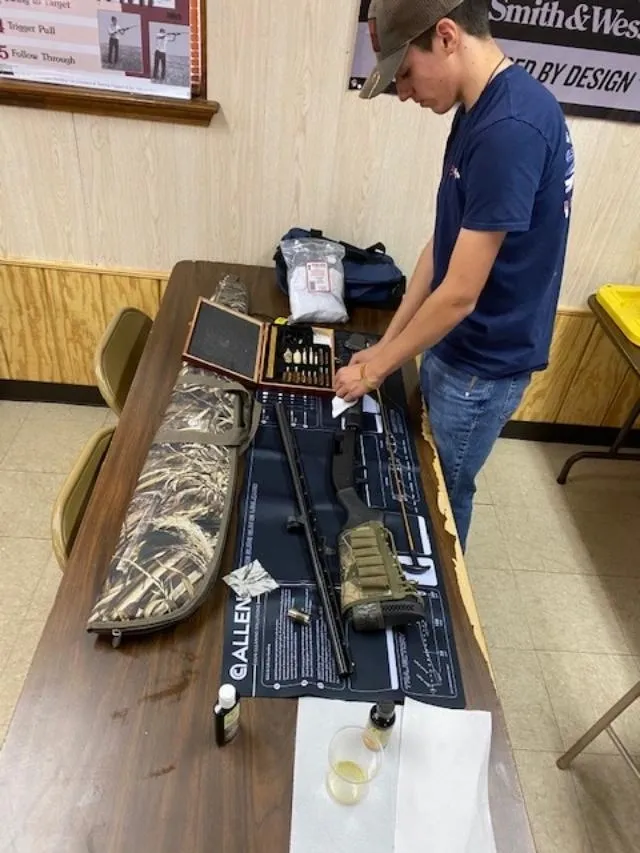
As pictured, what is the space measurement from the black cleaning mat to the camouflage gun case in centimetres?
5

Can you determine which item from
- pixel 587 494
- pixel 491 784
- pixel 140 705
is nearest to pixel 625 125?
pixel 587 494

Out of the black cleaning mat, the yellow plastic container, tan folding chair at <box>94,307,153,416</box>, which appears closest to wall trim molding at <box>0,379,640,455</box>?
the yellow plastic container

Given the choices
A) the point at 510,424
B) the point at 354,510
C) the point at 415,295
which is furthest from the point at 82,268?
the point at 510,424

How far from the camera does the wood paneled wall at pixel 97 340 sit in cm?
213

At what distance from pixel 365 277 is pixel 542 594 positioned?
1.13 meters

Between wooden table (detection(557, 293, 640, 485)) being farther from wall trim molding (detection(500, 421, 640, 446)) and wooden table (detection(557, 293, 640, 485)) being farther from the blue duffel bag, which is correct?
the blue duffel bag

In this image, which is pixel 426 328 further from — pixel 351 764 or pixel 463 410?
pixel 351 764

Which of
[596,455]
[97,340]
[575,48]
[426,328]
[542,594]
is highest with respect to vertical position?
[575,48]

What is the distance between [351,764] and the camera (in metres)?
0.80

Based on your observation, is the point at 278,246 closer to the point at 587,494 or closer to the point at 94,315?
the point at 94,315

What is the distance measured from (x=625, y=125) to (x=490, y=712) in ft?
5.79

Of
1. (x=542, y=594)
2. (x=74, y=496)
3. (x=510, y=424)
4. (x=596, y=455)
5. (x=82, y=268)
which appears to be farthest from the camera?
(x=510, y=424)

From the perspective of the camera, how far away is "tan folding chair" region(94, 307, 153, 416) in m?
1.45

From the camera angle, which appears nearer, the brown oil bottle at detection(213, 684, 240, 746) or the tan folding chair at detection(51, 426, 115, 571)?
the brown oil bottle at detection(213, 684, 240, 746)
